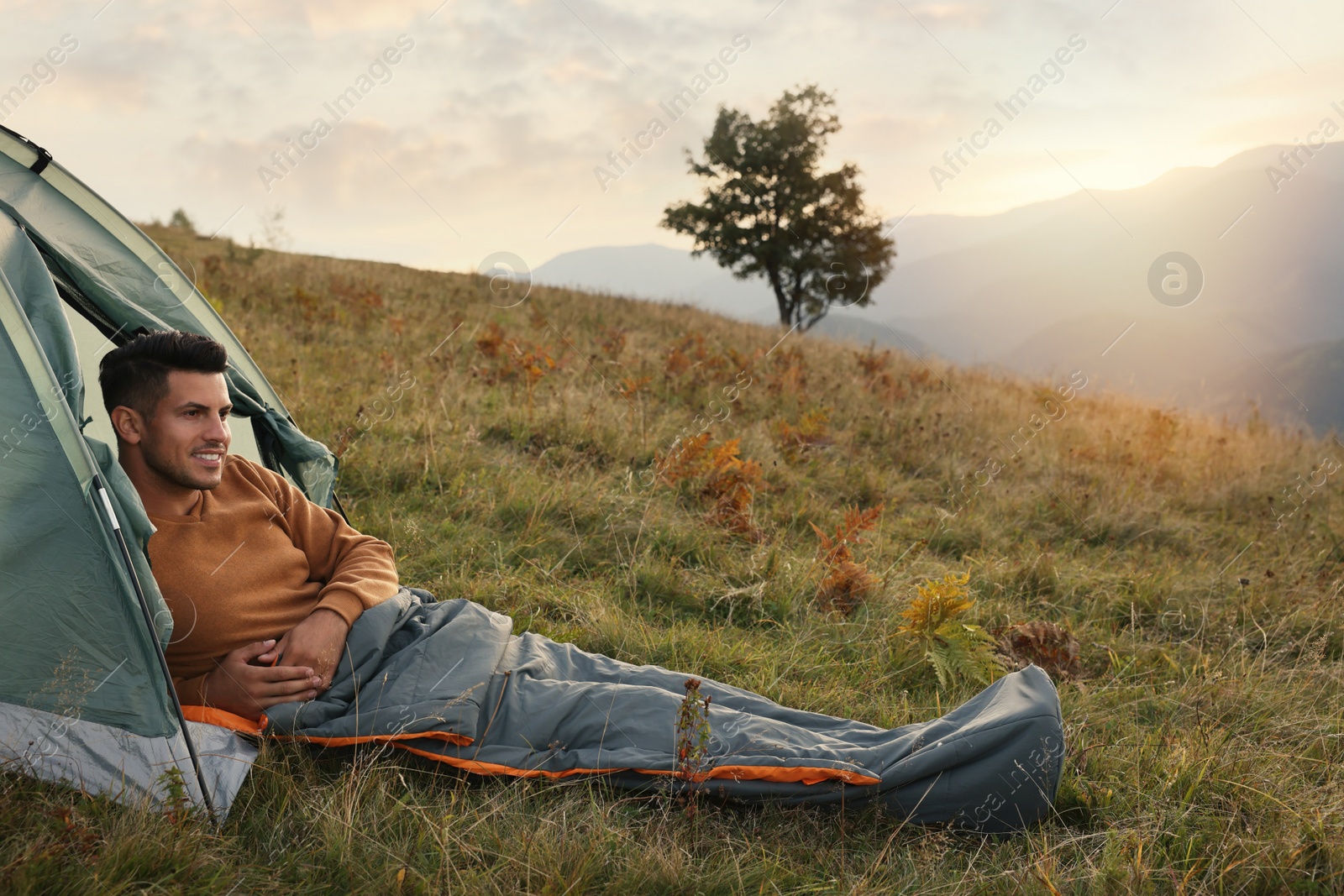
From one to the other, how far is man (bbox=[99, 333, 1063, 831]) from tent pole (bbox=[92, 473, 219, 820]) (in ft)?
0.66

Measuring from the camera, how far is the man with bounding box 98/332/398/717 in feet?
7.79

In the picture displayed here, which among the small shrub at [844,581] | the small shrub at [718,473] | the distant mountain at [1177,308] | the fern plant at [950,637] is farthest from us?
the distant mountain at [1177,308]

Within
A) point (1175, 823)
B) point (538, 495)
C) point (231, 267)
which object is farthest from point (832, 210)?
point (1175, 823)

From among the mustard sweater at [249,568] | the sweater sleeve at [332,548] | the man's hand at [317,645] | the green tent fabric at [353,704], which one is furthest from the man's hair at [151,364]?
the man's hand at [317,645]

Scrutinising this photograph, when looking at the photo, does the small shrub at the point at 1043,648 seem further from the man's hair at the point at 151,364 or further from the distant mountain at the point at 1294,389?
the distant mountain at the point at 1294,389

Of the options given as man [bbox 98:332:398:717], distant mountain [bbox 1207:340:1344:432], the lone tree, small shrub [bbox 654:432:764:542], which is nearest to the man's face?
man [bbox 98:332:398:717]

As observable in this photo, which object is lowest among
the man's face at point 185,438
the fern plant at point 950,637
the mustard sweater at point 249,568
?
the fern plant at point 950,637

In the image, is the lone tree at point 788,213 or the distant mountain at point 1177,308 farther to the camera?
the lone tree at point 788,213

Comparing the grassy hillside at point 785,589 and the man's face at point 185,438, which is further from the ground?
the man's face at point 185,438

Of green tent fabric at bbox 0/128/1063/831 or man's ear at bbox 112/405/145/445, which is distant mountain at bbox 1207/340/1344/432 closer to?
green tent fabric at bbox 0/128/1063/831

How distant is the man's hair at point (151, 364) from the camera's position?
2.39 meters

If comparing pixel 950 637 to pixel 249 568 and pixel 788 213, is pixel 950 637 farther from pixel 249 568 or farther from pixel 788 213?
pixel 788 213

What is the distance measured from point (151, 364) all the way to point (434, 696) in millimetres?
A: 1368

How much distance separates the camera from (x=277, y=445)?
3602 millimetres
